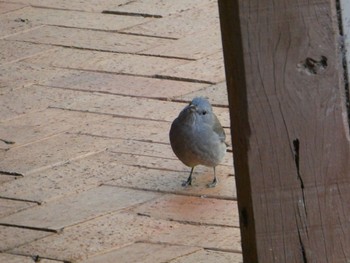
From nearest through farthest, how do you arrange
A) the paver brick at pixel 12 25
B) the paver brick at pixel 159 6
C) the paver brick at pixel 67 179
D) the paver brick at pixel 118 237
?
the paver brick at pixel 118 237 < the paver brick at pixel 67 179 < the paver brick at pixel 12 25 < the paver brick at pixel 159 6

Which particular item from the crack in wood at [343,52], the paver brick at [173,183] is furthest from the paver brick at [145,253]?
the crack in wood at [343,52]

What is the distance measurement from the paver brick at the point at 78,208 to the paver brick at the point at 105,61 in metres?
1.31

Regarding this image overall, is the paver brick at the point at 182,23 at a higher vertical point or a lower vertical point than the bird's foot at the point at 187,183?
higher

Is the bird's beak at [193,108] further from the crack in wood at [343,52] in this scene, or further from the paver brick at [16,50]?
the crack in wood at [343,52]

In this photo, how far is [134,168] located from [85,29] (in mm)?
1814

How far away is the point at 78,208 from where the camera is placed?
15.4ft

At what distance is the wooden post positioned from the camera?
255 centimetres

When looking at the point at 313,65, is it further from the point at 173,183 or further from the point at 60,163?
the point at 60,163

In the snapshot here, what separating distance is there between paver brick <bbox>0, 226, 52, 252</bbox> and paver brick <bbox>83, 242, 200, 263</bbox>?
0.33 metres

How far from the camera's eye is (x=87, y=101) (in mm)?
5789

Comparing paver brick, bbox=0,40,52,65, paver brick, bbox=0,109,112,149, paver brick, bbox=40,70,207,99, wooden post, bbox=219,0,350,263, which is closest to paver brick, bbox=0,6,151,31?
paver brick, bbox=0,40,52,65

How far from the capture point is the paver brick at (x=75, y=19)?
6734 mm

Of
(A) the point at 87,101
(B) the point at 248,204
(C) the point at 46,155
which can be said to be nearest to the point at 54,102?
(A) the point at 87,101

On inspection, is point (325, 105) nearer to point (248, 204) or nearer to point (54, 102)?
point (248, 204)
